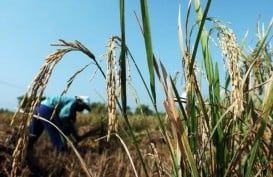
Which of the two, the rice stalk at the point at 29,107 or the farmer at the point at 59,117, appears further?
the farmer at the point at 59,117

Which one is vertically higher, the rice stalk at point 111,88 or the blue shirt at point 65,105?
the blue shirt at point 65,105

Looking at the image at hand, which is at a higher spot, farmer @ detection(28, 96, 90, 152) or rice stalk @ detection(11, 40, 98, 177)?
farmer @ detection(28, 96, 90, 152)

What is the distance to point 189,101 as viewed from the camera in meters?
1.31

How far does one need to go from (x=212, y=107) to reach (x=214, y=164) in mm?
170

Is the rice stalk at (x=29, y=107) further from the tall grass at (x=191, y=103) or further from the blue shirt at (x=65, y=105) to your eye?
the blue shirt at (x=65, y=105)

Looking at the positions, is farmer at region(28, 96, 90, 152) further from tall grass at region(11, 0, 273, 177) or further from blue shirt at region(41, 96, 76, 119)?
tall grass at region(11, 0, 273, 177)

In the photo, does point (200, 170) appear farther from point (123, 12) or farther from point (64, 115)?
point (64, 115)

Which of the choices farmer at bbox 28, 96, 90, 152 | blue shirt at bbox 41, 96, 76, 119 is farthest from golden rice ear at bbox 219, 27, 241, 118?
blue shirt at bbox 41, 96, 76, 119

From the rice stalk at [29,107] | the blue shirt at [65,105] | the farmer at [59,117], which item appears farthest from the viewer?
the blue shirt at [65,105]

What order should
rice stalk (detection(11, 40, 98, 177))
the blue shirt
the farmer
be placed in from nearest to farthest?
1. rice stalk (detection(11, 40, 98, 177))
2. the farmer
3. the blue shirt

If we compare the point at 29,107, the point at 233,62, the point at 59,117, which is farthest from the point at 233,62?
the point at 59,117

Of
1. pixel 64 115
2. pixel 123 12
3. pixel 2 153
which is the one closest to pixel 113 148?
pixel 64 115

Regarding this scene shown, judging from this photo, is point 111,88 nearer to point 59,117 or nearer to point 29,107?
point 29,107

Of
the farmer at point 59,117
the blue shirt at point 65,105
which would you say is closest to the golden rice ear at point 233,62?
the farmer at point 59,117
